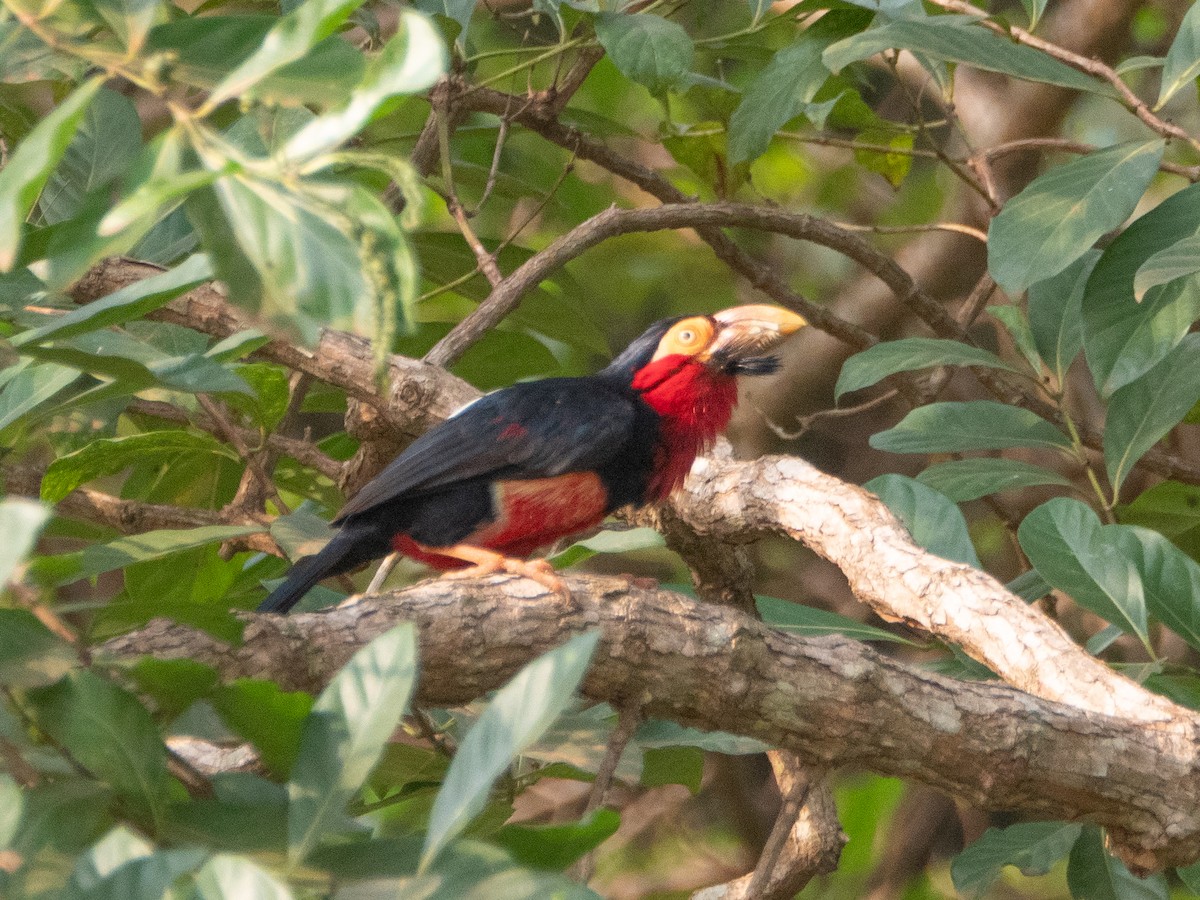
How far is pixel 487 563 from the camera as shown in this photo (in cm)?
273

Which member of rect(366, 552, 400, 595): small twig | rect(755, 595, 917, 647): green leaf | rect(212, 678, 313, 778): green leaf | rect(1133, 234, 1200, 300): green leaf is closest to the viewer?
rect(212, 678, 313, 778): green leaf

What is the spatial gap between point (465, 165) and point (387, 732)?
2.96 m

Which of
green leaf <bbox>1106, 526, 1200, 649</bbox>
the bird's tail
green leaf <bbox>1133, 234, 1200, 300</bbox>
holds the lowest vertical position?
green leaf <bbox>1106, 526, 1200, 649</bbox>

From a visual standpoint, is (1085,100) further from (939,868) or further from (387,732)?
(387,732)

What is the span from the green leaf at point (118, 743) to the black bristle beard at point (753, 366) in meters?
2.11

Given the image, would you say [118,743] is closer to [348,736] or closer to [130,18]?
[348,736]

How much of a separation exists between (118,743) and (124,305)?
45 cm

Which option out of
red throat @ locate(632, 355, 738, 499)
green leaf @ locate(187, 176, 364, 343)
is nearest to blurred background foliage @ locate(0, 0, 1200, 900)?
green leaf @ locate(187, 176, 364, 343)

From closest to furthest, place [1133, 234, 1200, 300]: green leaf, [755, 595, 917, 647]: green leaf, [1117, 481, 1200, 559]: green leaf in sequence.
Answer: [1133, 234, 1200, 300]: green leaf
[755, 595, 917, 647]: green leaf
[1117, 481, 1200, 559]: green leaf

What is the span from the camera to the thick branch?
75.6 inches

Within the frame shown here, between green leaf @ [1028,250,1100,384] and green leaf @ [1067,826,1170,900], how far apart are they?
1097mm

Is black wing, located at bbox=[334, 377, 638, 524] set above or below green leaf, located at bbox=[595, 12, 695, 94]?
below

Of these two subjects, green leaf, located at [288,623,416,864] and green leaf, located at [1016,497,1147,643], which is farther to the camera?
green leaf, located at [1016,497,1147,643]

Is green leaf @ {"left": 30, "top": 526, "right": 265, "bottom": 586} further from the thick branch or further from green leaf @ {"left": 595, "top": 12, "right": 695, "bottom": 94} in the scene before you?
green leaf @ {"left": 595, "top": 12, "right": 695, "bottom": 94}
